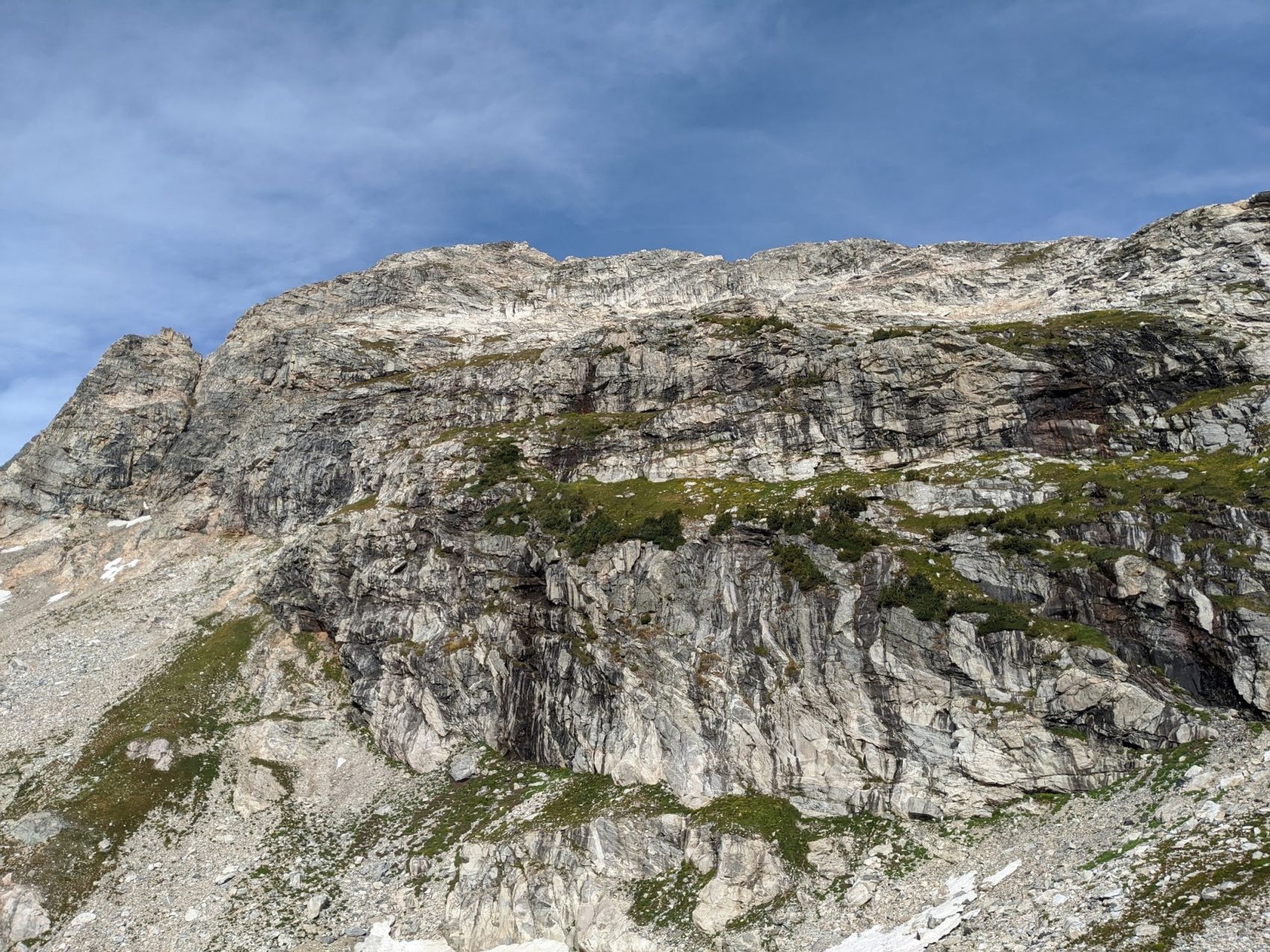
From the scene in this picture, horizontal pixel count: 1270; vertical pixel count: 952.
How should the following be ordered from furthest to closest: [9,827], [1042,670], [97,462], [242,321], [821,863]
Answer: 1. [242,321]
2. [97,462]
3. [9,827]
4. [1042,670]
5. [821,863]

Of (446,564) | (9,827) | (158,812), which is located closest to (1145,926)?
(446,564)

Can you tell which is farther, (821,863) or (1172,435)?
(1172,435)

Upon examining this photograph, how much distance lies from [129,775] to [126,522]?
208 feet

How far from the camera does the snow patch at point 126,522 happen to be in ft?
329

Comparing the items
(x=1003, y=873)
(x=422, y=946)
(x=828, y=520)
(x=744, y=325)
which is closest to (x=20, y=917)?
(x=422, y=946)

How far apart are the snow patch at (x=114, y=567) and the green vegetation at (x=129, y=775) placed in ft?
104

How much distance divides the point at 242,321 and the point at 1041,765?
139m

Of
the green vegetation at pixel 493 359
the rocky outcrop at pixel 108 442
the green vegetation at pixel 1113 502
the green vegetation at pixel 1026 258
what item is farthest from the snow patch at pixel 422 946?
the green vegetation at pixel 1026 258

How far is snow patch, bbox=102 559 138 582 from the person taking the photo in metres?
89.7

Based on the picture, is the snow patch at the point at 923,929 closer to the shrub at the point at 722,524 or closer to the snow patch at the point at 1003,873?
the snow patch at the point at 1003,873

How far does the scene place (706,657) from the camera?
47438 millimetres

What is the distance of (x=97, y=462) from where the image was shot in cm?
10588

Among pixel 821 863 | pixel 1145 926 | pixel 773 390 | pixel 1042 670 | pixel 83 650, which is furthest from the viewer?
pixel 773 390

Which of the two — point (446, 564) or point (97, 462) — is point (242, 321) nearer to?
point (97, 462)
